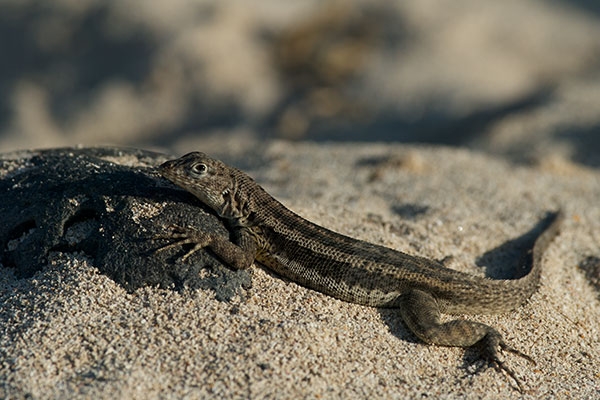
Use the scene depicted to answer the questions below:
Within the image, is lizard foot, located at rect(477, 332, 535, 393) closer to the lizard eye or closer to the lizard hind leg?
the lizard hind leg

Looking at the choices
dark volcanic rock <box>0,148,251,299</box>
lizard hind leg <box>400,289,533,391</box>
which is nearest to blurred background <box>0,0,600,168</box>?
dark volcanic rock <box>0,148,251,299</box>

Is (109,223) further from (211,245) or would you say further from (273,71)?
(273,71)

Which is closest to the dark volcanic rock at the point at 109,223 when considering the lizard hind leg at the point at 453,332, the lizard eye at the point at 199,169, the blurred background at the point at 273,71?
the lizard eye at the point at 199,169

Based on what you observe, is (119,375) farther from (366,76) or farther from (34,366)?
(366,76)

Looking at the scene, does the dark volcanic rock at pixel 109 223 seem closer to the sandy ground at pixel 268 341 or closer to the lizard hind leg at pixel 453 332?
the sandy ground at pixel 268 341

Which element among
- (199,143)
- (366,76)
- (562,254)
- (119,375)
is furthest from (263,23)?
(119,375)
